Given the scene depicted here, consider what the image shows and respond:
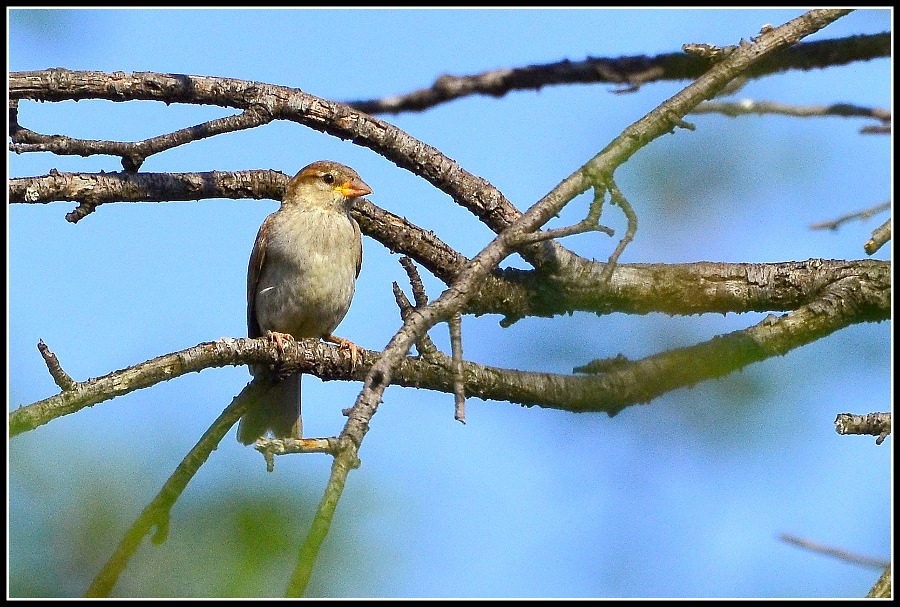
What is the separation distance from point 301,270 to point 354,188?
800mm

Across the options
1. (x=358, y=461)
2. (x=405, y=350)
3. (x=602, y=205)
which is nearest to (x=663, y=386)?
(x=602, y=205)

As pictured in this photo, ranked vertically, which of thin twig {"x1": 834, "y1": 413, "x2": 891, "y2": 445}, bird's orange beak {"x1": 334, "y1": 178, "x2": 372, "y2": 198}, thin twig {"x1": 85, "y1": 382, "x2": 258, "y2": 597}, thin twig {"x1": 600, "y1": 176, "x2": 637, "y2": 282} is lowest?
thin twig {"x1": 85, "y1": 382, "x2": 258, "y2": 597}

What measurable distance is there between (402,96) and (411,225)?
87cm

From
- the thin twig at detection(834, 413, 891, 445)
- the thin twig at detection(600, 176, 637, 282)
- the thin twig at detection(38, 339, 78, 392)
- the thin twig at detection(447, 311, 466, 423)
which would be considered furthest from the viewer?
the thin twig at detection(38, 339, 78, 392)

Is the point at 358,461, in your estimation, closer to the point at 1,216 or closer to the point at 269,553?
the point at 269,553

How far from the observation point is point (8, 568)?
8.11 feet

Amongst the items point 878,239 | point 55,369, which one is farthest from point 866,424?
point 55,369

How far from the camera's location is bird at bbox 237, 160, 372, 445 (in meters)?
6.76

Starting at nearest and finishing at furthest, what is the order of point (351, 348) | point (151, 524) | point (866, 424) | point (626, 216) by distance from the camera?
point (151, 524)
point (626, 216)
point (866, 424)
point (351, 348)

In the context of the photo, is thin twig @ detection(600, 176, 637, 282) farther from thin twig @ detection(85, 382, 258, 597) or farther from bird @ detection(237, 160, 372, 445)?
bird @ detection(237, 160, 372, 445)

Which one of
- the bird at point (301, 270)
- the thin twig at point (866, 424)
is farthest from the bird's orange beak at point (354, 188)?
the thin twig at point (866, 424)

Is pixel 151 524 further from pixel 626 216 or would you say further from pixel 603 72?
pixel 603 72

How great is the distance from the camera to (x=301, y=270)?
6723 mm

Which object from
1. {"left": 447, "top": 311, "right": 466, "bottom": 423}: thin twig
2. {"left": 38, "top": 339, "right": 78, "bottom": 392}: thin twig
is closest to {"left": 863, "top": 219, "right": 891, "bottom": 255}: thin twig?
{"left": 447, "top": 311, "right": 466, "bottom": 423}: thin twig
